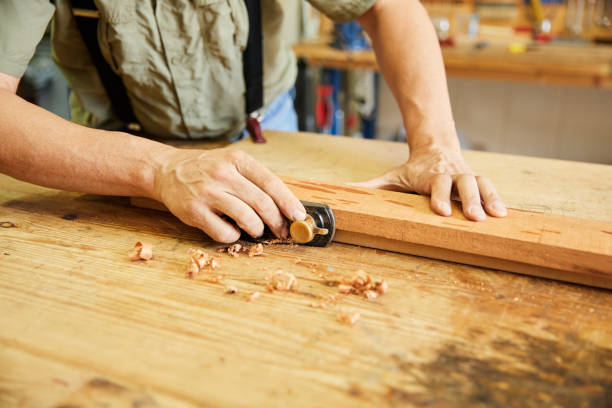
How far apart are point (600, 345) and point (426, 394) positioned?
26cm

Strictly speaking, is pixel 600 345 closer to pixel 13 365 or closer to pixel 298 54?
pixel 13 365

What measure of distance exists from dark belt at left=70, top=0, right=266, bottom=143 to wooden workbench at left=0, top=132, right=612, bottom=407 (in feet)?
1.68

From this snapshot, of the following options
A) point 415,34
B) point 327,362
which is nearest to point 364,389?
point 327,362

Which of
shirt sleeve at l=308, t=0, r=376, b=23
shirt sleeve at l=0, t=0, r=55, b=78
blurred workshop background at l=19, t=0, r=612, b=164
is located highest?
shirt sleeve at l=308, t=0, r=376, b=23

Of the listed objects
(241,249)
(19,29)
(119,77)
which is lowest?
(241,249)

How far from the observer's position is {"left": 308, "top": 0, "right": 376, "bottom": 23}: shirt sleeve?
1309mm

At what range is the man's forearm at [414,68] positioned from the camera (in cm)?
118

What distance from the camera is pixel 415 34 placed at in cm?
128

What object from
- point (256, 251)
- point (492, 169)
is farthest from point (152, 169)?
point (492, 169)

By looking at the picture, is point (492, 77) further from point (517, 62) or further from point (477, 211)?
point (477, 211)

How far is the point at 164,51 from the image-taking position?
1297 mm

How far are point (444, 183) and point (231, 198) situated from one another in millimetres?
402

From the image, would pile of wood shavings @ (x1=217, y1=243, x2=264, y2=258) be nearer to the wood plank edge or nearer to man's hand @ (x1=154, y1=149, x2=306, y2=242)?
man's hand @ (x1=154, y1=149, x2=306, y2=242)

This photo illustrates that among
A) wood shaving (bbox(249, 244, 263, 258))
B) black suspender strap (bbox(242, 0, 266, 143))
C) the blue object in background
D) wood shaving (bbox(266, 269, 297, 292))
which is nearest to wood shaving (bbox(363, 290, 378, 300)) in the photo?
wood shaving (bbox(266, 269, 297, 292))
